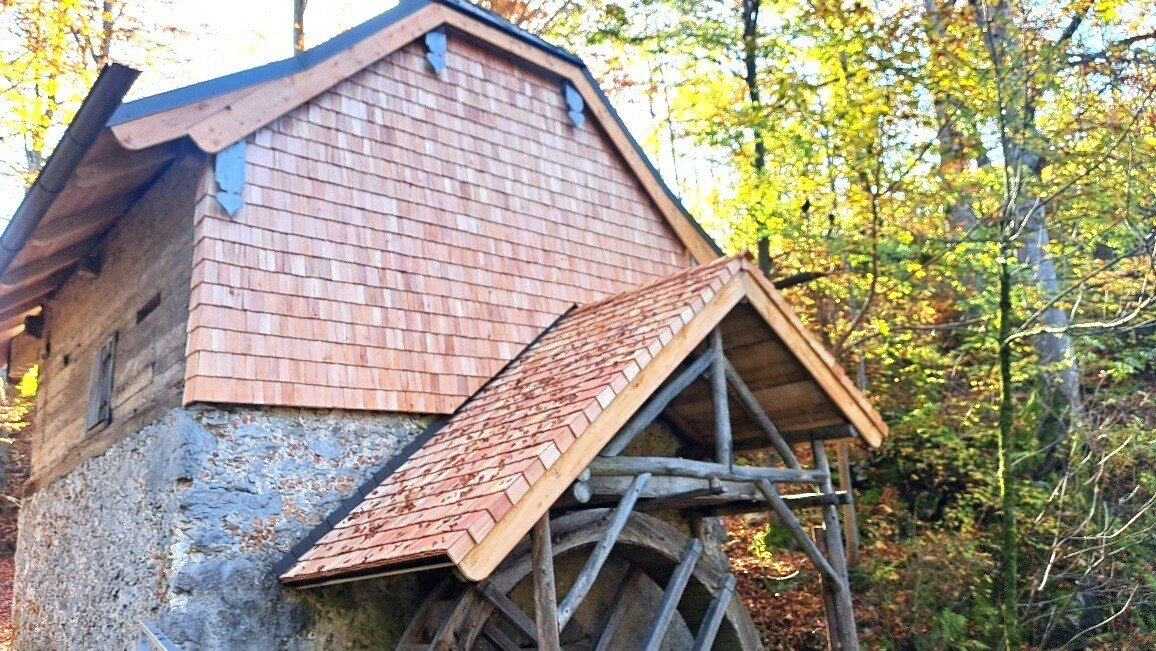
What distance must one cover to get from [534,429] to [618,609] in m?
3.18

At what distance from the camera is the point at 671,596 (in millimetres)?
7527

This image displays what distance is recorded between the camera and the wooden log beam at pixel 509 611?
23.3 feet

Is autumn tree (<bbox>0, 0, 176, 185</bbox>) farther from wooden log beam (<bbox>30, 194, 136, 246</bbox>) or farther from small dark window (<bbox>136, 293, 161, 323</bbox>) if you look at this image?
small dark window (<bbox>136, 293, 161, 323</bbox>)

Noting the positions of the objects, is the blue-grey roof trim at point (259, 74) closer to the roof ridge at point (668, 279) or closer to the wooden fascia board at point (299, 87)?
the wooden fascia board at point (299, 87)

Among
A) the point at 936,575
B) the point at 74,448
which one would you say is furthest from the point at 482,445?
the point at 936,575

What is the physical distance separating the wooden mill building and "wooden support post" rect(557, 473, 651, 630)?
0.8 inches

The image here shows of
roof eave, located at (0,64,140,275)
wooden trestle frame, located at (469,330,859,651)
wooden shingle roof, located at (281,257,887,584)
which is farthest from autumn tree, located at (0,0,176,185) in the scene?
wooden trestle frame, located at (469,330,859,651)

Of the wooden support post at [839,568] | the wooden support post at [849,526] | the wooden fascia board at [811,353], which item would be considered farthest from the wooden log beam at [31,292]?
the wooden support post at [849,526]

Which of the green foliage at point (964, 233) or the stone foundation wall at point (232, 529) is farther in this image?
the green foliage at point (964, 233)

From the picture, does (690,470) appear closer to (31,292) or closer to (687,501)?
(687,501)

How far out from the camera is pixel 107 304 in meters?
9.14

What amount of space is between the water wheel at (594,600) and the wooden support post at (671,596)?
202 mm

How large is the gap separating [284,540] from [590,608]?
3.16 meters

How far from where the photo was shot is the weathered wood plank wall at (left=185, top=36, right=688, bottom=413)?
7.23 m
